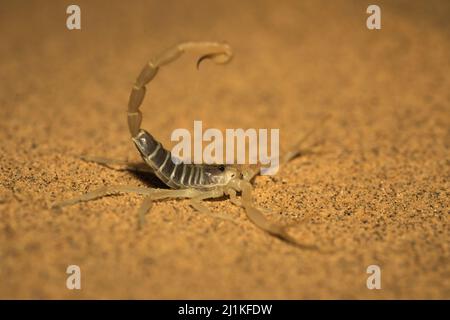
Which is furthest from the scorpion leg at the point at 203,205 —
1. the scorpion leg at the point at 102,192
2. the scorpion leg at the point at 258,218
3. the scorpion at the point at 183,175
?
the scorpion leg at the point at 102,192

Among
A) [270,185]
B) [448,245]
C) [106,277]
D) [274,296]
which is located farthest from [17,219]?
[448,245]

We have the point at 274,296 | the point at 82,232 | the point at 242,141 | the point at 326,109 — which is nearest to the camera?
the point at 274,296

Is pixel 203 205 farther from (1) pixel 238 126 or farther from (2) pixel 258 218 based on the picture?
(1) pixel 238 126

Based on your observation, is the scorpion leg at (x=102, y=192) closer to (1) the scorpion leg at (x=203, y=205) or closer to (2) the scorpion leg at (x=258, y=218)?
(1) the scorpion leg at (x=203, y=205)

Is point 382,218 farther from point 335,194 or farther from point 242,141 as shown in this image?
point 242,141

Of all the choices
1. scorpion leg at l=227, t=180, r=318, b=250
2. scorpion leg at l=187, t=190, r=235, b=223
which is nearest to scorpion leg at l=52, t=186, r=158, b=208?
scorpion leg at l=187, t=190, r=235, b=223

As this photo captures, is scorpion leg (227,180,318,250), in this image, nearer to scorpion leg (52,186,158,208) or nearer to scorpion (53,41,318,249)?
scorpion (53,41,318,249)
